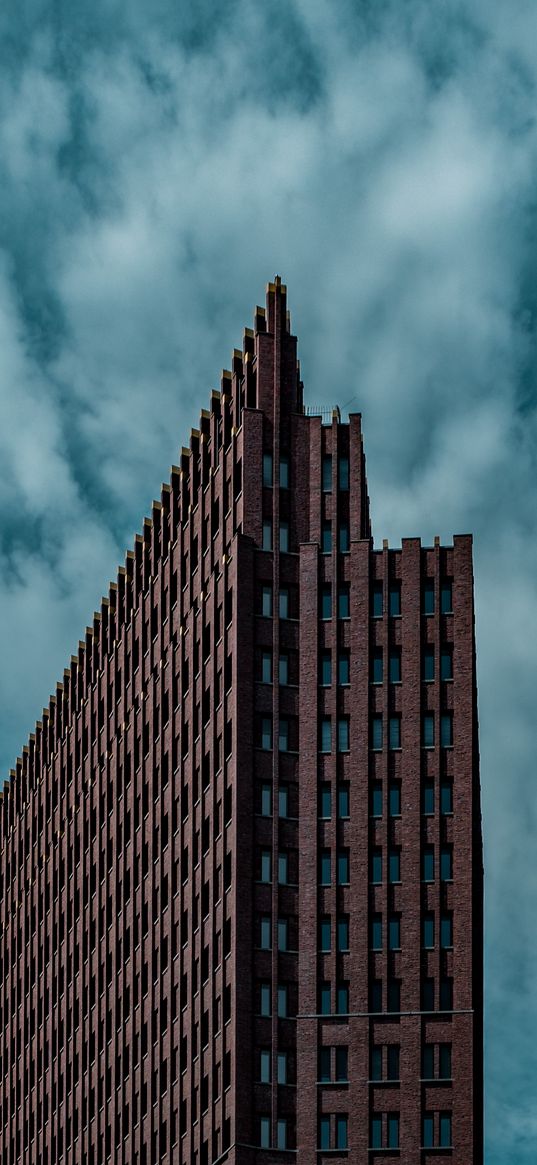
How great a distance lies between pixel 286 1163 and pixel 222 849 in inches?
735

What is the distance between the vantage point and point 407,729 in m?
169

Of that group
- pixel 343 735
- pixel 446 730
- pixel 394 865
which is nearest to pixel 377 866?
pixel 394 865

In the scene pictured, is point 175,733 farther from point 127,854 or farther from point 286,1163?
point 286,1163

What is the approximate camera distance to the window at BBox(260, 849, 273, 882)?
168 metres

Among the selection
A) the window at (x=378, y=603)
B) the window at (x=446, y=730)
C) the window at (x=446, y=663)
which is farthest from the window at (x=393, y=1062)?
the window at (x=378, y=603)

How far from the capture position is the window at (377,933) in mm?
165875

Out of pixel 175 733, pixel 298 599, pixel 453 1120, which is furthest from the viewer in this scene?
pixel 175 733

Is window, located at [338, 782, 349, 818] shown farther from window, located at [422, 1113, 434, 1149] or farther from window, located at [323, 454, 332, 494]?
window, located at [323, 454, 332, 494]

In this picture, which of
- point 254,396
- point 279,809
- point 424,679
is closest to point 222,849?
point 279,809

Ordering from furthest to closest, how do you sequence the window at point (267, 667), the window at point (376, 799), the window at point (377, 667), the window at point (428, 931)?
1. the window at point (267, 667)
2. the window at point (377, 667)
3. the window at point (376, 799)
4. the window at point (428, 931)

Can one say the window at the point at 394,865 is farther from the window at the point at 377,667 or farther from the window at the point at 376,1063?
the window at the point at 377,667

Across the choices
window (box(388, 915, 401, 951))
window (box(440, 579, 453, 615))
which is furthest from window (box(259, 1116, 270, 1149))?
window (box(440, 579, 453, 615))

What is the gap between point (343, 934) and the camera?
166625 mm

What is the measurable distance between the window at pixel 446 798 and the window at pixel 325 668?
9171 mm
